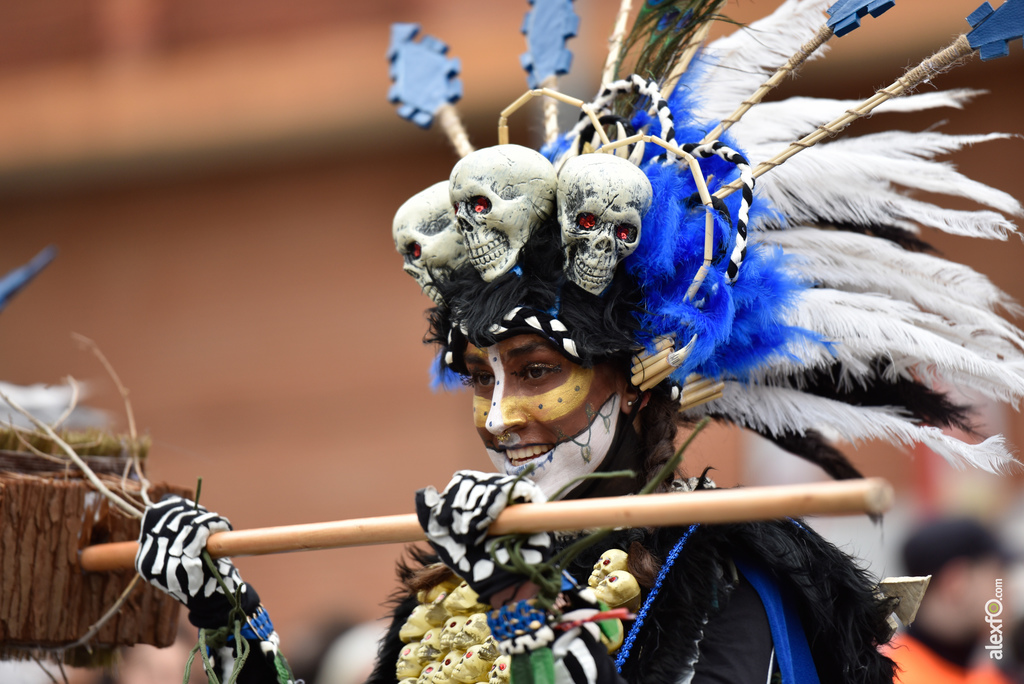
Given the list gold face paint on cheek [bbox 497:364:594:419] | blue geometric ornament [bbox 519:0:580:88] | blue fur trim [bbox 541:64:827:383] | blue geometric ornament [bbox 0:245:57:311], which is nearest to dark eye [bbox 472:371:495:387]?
gold face paint on cheek [bbox 497:364:594:419]

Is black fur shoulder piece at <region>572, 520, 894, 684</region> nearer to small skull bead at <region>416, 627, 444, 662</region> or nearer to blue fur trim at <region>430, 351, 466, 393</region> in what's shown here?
small skull bead at <region>416, 627, 444, 662</region>

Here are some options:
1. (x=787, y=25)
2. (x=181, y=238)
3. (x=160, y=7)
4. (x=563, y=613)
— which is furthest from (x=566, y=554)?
(x=160, y=7)

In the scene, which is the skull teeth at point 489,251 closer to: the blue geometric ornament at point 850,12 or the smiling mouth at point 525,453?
the smiling mouth at point 525,453

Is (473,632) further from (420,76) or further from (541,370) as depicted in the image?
(420,76)

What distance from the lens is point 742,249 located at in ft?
8.08

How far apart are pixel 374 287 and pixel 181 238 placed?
170cm

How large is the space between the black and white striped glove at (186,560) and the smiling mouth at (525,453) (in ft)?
2.29

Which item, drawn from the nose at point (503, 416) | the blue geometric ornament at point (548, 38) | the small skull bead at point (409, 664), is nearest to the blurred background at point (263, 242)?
the blue geometric ornament at point (548, 38)

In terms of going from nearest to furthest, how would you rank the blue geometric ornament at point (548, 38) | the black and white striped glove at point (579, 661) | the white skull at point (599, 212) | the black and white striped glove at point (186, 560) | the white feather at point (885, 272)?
1. the black and white striped glove at point (579, 661)
2. the white skull at point (599, 212)
3. the black and white striped glove at point (186, 560)
4. the white feather at point (885, 272)
5. the blue geometric ornament at point (548, 38)

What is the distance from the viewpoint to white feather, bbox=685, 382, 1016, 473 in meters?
2.70

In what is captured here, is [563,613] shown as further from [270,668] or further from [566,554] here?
[270,668]

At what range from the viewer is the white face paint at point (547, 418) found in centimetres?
247

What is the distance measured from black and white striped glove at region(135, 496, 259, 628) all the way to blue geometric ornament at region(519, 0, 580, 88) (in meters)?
1.53

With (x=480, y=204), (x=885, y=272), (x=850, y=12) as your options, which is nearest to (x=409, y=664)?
(x=480, y=204)
